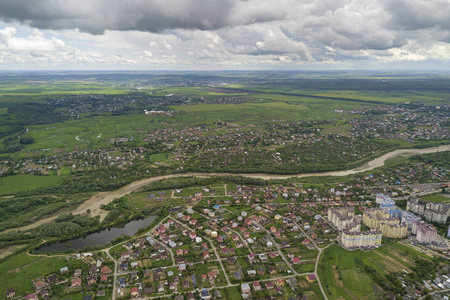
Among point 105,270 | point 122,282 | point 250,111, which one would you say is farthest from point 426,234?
point 250,111

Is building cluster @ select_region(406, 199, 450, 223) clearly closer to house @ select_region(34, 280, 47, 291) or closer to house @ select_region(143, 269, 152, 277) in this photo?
house @ select_region(143, 269, 152, 277)

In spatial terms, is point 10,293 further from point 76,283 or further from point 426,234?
point 426,234

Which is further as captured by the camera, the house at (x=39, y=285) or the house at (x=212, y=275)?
the house at (x=212, y=275)

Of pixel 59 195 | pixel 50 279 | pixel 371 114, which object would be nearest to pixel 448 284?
pixel 50 279

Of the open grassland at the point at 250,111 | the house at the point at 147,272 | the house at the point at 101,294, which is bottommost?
the house at the point at 101,294

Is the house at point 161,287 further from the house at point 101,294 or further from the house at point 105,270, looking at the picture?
the house at point 105,270

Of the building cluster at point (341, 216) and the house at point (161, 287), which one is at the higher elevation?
the building cluster at point (341, 216)

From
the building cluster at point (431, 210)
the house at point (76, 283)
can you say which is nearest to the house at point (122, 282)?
the house at point (76, 283)

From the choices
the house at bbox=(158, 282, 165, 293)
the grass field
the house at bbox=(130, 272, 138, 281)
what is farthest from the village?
the grass field
